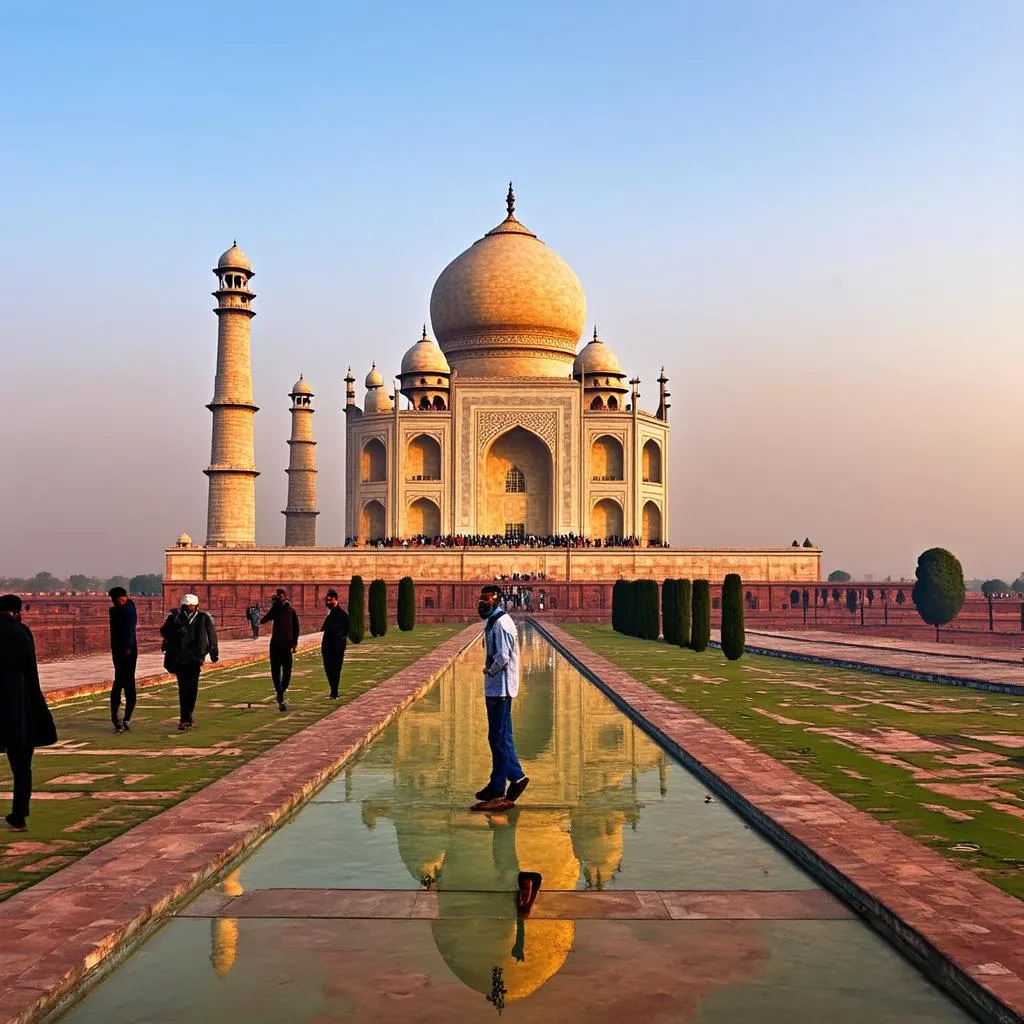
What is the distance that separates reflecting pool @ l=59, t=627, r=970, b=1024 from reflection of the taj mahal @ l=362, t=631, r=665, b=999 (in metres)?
0.02

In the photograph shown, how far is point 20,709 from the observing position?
5.86 meters

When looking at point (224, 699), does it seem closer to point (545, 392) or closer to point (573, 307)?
point (545, 392)

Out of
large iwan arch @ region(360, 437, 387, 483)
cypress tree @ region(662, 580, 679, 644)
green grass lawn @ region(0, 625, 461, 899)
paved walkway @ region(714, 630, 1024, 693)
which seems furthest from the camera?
large iwan arch @ region(360, 437, 387, 483)

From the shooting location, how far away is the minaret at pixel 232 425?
40000 mm

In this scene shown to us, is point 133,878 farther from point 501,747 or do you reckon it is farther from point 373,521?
point 373,521

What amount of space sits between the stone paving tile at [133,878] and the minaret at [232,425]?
33.0 m

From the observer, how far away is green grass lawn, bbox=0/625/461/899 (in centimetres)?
536

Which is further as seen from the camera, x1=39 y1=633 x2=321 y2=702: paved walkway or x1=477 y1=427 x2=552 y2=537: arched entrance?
x1=477 y1=427 x2=552 y2=537: arched entrance

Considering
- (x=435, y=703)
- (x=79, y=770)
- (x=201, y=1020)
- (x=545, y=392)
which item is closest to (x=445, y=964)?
(x=201, y=1020)

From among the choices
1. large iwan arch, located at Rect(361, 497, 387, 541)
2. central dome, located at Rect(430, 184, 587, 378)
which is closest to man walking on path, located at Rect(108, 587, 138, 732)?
large iwan arch, located at Rect(361, 497, 387, 541)

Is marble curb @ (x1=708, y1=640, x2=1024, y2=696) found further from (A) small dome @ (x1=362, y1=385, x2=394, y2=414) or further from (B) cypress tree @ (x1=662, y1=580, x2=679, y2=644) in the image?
(A) small dome @ (x1=362, y1=385, x2=394, y2=414)

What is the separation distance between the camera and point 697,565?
41156 mm

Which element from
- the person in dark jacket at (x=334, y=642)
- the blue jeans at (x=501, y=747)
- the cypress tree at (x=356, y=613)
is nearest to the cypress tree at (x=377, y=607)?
the cypress tree at (x=356, y=613)

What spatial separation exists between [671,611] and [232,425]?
21.4 metres
